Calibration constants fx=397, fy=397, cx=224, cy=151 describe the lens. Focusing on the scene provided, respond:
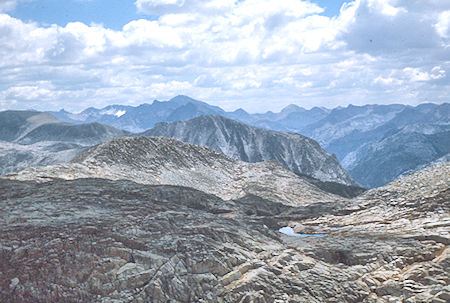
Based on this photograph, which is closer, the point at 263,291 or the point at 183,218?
the point at 263,291

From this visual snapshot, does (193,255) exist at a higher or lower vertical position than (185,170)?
higher

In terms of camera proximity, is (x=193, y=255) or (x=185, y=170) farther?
(x=185, y=170)

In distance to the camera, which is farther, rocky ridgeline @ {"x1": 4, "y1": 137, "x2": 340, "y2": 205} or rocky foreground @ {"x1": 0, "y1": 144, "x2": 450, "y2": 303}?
rocky ridgeline @ {"x1": 4, "y1": 137, "x2": 340, "y2": 205}

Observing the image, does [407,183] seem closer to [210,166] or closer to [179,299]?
[179,299]

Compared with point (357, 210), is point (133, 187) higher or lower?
higher

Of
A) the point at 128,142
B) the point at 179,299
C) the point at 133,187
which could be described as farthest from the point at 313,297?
the point at 128,142

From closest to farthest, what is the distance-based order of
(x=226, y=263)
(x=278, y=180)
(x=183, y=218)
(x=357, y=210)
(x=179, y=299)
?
(x=179, y=299), (x=226, y=263), (x=183, y=218), (x=357, y=210), (x=278, y=180)

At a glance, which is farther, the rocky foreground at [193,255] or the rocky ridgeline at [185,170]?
the rocky ridgeline at [185,170]

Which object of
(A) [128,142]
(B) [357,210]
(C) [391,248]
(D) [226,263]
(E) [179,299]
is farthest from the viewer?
(A) [128,142]
